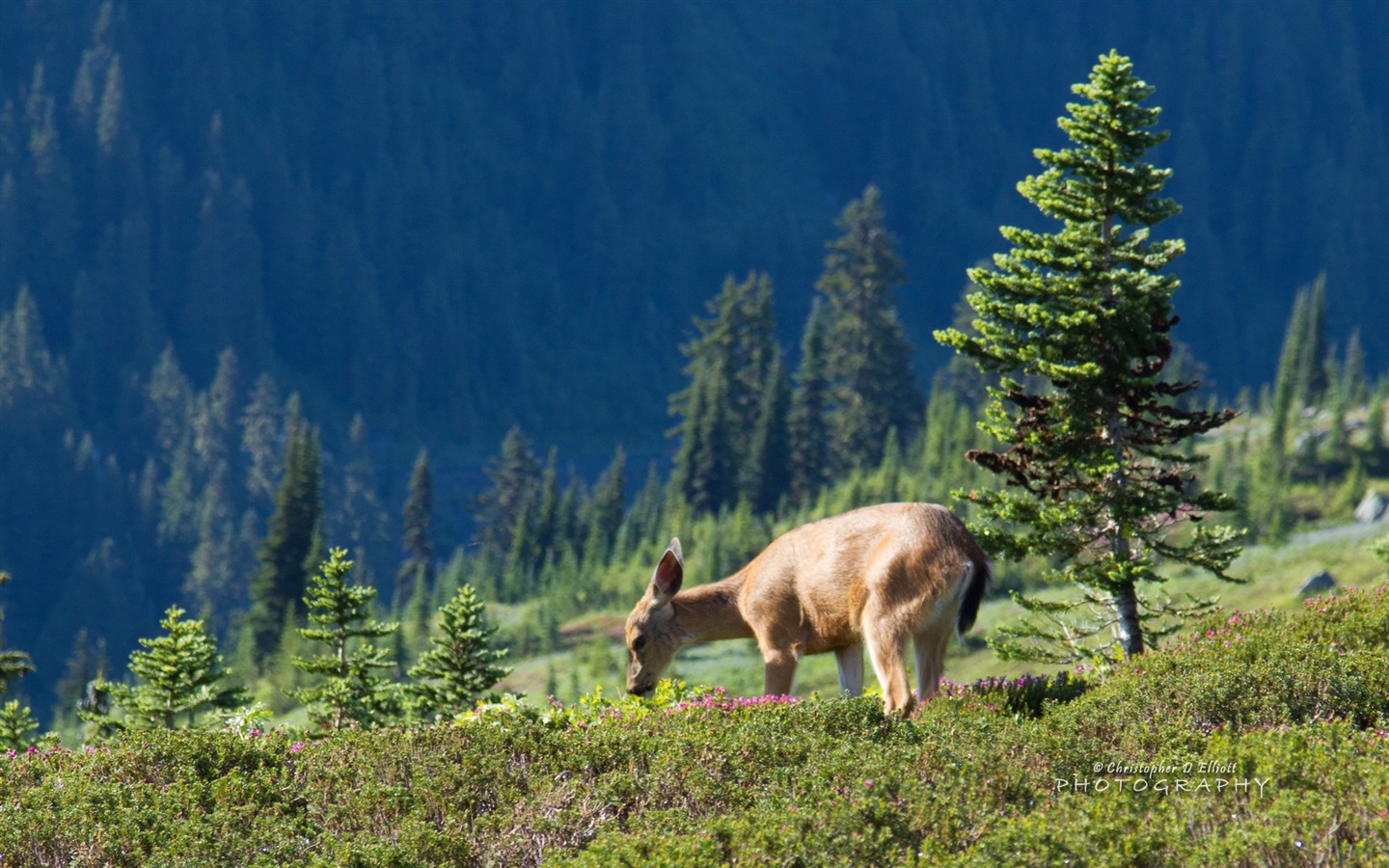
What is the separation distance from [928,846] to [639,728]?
131 inches

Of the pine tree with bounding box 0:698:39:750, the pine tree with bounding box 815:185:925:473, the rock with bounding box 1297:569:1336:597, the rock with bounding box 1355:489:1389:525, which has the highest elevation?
the pine tree with bounding box 815:185:925:473

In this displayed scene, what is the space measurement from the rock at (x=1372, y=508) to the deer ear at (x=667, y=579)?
2498 inches

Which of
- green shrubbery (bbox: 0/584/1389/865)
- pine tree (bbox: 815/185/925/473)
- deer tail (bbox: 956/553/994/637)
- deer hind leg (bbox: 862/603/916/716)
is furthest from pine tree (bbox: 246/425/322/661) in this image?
green shrubbery (bbox: 0/584/1389/865)

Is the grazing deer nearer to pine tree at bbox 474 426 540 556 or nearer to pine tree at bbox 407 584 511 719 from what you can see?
pine tree at bbox 407 584 511 719

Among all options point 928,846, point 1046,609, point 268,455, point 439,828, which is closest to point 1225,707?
point 928,846

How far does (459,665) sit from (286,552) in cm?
6220

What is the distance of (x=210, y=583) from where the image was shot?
169000mm

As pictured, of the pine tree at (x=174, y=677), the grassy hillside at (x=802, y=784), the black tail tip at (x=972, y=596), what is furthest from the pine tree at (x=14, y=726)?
the black tail tip at (x=972, y=596)

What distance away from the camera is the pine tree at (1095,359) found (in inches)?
695

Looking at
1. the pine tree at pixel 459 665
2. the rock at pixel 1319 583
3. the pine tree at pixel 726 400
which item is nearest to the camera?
the pine tree at pixel 459 665

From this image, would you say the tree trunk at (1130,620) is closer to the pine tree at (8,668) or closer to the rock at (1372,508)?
the pine tree at (8,668)

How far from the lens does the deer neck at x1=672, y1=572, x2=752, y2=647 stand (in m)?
16.2

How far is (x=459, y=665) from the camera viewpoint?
20.2 m

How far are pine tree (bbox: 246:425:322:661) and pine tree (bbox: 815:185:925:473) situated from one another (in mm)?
40308
